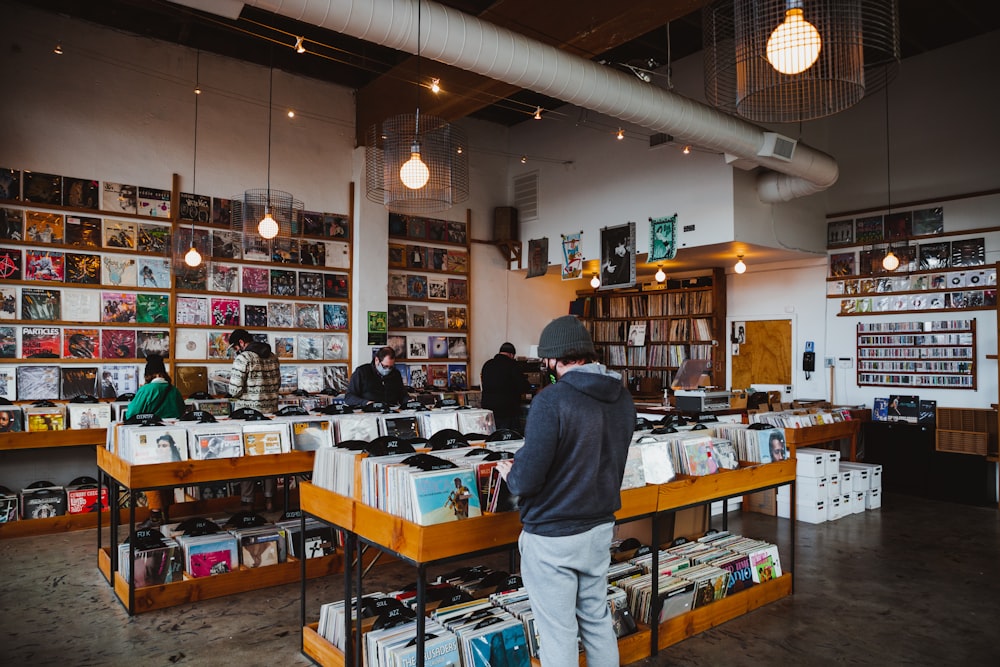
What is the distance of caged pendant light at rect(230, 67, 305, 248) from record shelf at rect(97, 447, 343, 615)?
104 inches

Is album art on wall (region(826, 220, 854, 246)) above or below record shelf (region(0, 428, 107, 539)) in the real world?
above

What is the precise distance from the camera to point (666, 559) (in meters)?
3.95

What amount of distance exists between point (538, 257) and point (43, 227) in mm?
6121

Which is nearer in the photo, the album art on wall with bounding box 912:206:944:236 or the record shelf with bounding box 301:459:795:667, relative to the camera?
the record shelf with bounding box 301:459:795:667

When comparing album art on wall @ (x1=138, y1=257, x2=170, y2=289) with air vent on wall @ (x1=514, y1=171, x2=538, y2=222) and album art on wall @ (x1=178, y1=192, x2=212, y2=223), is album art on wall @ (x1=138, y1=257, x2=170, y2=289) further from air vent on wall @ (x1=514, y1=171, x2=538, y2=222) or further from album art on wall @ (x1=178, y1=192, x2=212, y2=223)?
air vent on wall @ (x1=514, y1=171, x2=538, y2=222)

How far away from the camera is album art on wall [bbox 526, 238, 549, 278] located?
31.7 ft

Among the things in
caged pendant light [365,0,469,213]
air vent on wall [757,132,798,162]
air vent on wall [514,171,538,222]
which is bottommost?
caged pendant light [365,0,469,213]

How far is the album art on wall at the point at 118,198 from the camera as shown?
265 inches

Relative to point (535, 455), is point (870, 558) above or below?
below

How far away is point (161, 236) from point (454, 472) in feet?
19.2

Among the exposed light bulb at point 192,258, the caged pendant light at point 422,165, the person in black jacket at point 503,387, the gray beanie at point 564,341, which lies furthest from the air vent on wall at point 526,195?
the gray beanie at point 564,341

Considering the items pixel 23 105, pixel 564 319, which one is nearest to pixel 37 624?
pixel 564 319

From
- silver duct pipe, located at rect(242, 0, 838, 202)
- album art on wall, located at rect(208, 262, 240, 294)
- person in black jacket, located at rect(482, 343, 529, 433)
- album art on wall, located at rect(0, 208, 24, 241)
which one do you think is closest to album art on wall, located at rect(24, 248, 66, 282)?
album art on wall, located at rect(0, 208, 24, 241)

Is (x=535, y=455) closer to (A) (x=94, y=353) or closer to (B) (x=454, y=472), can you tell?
(B) (x=454, y=472)
